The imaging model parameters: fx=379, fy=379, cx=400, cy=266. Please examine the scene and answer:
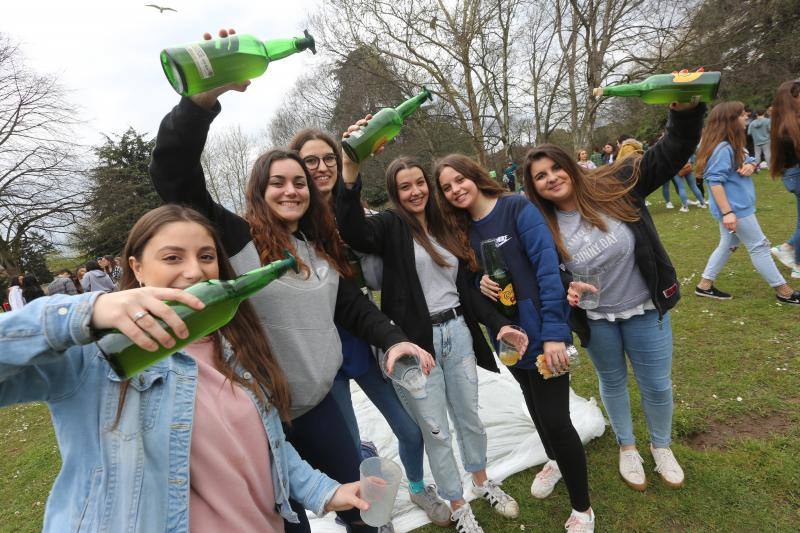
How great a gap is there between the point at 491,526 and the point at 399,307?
1.68 metres

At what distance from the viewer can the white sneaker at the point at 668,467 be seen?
8.30 feet

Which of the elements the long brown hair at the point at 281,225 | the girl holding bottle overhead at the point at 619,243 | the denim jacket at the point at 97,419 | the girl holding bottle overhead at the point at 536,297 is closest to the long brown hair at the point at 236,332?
the denim jacket at the point at 97,419

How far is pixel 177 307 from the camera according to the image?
0.96m

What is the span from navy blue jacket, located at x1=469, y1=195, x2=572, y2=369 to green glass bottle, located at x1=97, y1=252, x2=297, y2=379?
1.42 m

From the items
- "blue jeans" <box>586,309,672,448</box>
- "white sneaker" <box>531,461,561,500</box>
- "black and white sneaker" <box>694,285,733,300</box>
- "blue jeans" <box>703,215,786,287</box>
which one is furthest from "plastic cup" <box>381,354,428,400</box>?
"black and white sneaker" <box>694,285,733,300</box>

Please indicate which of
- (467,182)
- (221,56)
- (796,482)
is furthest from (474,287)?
(796,482)

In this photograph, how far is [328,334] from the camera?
191 cm

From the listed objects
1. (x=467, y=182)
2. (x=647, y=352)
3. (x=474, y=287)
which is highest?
(x=467, y=182)

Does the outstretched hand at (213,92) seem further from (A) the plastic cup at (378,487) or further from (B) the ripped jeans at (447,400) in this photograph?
(B) the ripped jeans at (447,400)

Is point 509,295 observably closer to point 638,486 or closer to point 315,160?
point 315,160

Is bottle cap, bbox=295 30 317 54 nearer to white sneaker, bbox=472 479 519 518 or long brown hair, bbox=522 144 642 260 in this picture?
long brown hair, bbox=522 144 642 260

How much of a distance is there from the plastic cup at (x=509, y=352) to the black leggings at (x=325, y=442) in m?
0.98

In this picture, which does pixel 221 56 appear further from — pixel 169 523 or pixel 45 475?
pixel 45 475

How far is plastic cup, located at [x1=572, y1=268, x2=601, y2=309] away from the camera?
7.34 ft
